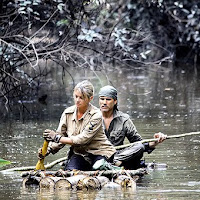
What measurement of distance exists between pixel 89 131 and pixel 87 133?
0.11 feet

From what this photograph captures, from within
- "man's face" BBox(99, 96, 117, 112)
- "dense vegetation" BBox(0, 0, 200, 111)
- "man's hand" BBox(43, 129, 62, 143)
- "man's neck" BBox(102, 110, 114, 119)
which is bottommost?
"man's hand" BBox(43, 129, 62, 143)

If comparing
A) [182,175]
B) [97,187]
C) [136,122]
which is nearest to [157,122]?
[136,122]

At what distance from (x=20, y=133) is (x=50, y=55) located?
212cm

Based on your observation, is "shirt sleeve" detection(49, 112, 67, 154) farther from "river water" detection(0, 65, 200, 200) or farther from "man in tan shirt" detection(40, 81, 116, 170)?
"river water" detection(0, 65, 200, 200)

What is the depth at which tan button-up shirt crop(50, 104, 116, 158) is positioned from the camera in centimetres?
855

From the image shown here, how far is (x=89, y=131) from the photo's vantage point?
8.55m

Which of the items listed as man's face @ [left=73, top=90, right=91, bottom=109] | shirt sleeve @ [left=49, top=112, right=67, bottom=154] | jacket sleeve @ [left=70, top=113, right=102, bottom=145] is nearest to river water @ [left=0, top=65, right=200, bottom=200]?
shirt sleeve @ [left=49, top=112, right=67, bottom=154]

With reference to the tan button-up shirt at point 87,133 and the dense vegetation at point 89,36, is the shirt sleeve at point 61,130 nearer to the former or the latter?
the tan button-up shirt at point 87,133

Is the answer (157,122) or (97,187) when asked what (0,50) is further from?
(97,187)

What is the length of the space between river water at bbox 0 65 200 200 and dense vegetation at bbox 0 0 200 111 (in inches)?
25.8

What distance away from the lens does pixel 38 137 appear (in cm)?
1224

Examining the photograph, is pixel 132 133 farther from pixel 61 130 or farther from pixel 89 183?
pixel 89 183

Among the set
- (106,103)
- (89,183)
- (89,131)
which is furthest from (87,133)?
(106,103)

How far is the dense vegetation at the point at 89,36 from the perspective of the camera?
564 inches
